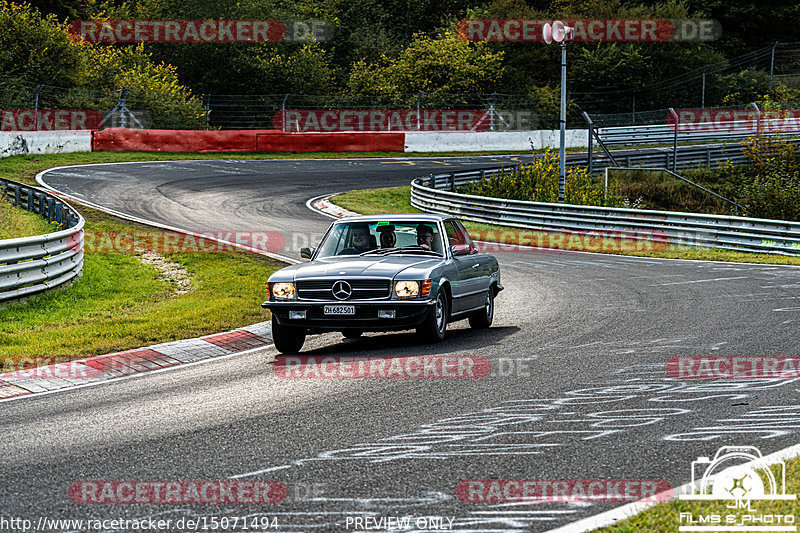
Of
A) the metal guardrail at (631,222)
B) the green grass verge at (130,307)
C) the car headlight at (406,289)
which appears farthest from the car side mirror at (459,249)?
the metal guardrail at (631,222)

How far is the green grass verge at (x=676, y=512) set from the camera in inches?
192

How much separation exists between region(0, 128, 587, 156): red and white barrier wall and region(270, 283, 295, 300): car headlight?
28.1 metres

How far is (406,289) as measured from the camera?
10.9 metres

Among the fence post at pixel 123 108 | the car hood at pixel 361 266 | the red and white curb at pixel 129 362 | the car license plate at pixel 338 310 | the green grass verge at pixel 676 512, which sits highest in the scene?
the fence post at pixel 123 108

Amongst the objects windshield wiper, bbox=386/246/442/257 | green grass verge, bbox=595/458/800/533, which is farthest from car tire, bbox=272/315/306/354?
green grass verge, bbox=595/458/800/533

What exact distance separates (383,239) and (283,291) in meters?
1.82

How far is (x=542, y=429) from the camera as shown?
23.6 ft

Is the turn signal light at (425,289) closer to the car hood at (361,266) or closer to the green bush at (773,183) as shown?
the car hood at (361,266)

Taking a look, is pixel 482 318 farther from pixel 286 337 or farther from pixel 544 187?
pixel 544 187

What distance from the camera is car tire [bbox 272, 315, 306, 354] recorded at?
11.1 metres

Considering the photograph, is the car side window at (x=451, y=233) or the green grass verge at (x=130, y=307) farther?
the car side window at (x=451, y=233)

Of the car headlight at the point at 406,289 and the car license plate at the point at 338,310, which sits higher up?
the car headlight at the point at 406,289

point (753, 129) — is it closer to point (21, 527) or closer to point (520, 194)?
point (520, 194)

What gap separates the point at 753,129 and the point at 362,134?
56.3ft
